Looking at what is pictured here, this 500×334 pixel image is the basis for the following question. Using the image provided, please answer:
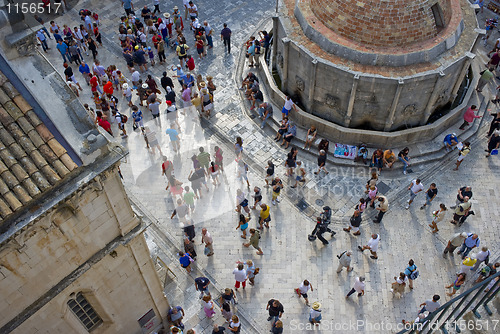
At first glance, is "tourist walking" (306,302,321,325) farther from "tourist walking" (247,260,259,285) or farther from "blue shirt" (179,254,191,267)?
"blue shirt" (179,254,191,267)

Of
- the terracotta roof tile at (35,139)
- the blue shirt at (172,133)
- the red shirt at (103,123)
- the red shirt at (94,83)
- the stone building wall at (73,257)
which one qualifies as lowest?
the blue shirt at (172,133)

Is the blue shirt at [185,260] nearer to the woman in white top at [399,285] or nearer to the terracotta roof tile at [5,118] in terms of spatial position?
the woman in white top at [399,285]

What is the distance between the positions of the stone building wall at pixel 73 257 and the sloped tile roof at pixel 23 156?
0.58m

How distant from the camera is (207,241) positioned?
1705cm

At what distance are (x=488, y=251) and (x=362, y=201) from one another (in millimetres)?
4459

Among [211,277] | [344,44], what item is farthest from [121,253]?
[344,44]

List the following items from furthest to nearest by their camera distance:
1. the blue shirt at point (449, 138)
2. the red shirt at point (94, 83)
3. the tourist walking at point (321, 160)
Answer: the red shirt at point (94, 83) → the blue shirt at point (449, 138) → the tourist walking at point (321, 160)

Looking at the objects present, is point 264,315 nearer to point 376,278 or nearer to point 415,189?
point 376,278

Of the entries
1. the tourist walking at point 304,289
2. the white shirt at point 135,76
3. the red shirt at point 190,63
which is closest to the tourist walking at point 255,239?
the tourist walking at point 304,289

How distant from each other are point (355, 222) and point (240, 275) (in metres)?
4.70

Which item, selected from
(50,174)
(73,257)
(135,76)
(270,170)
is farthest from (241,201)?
(50,174)

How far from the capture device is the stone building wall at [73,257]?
32.5 ft

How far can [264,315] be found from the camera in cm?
1605

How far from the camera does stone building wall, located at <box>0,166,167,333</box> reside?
9.91 metres
